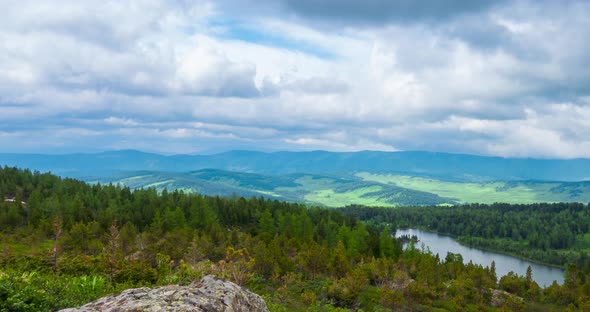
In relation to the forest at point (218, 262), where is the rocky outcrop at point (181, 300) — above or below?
above

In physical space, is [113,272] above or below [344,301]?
above

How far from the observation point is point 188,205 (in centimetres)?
17600

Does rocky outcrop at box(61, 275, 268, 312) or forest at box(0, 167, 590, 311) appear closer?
rocky outcrop at box(61, 275, 268, 312)

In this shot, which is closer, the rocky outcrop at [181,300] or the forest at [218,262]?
the rocky outcrop at [181,300]

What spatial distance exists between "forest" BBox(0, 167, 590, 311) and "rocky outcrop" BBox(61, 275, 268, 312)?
281 inches

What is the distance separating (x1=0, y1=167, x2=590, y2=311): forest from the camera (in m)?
34.4

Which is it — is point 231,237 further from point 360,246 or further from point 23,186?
point 23,186

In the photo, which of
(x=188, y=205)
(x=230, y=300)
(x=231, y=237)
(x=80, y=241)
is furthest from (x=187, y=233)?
(x=230, y=300)

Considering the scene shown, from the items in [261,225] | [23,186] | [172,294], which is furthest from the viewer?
[23,186]

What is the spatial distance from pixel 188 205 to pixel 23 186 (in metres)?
88.5

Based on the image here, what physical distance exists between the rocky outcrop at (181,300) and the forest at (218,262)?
7136mm

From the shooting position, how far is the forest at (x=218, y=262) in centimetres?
3444

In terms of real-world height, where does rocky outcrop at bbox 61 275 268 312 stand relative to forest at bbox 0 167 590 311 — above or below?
A: above

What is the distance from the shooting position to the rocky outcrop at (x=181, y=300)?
15.6 metres
